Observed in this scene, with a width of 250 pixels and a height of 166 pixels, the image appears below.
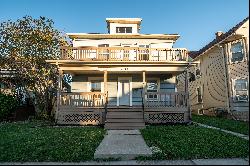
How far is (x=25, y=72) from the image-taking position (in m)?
18.8

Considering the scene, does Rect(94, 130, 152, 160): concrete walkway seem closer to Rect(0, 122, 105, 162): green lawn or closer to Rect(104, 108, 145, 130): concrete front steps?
Rect(0, 122, 105, 162): green lawn

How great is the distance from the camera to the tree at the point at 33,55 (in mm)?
18578

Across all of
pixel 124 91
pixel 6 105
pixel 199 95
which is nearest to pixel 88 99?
pixel 124 91

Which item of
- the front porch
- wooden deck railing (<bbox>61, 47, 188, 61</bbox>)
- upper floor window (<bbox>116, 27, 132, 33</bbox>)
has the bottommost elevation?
the front porch

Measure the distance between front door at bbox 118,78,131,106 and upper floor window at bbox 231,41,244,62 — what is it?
8.37 m

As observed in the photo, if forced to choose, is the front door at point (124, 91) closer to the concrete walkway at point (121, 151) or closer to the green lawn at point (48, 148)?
the green lawn at point (48, 148)

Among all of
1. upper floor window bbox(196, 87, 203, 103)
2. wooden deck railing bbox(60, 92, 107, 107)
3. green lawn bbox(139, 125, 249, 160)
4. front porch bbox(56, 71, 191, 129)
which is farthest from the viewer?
upper floor window bbox(196, 87, 203, 103)

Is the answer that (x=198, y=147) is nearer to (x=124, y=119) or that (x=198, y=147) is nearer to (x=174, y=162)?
(x=174, y=162)

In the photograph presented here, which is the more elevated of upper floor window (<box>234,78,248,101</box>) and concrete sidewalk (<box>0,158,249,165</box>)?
upper floor window (<box>234,78,248,101</box>)

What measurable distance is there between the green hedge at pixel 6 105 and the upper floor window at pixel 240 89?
16475 millimetres

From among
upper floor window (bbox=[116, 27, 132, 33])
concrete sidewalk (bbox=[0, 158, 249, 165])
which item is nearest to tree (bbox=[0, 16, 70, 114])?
upper floor window (bbox=[116, 27, 132, 33])

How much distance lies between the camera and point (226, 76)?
A: 66.3 ft

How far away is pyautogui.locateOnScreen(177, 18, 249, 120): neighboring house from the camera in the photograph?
18625mm

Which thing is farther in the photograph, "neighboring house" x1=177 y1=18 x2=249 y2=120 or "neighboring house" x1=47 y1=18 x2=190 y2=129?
"neighboring house" x1=177 y1=18 x2=249 y2=120
